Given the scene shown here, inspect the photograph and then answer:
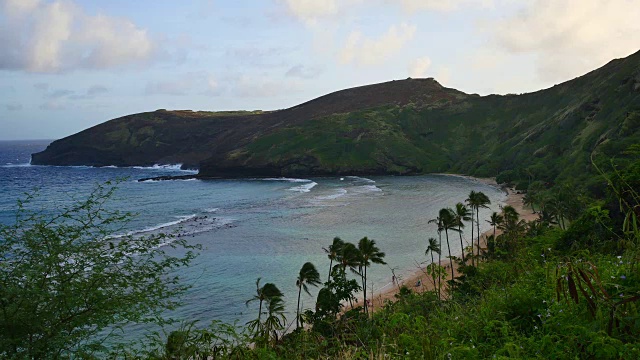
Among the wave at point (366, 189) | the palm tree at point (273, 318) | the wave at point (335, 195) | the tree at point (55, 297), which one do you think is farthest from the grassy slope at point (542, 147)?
the tree at point (55, 297)

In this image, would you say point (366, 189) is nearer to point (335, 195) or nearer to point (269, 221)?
point (335, 195)

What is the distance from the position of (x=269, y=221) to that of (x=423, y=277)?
39.4 m

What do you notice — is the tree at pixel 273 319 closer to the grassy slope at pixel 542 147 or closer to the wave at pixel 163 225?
the wave at pixel 163 225

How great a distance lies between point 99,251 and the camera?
14.2 metres

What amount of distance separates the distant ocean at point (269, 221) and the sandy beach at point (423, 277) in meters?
1.61

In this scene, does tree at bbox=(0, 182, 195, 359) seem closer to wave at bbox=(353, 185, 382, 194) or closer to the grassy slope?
the grassy slope

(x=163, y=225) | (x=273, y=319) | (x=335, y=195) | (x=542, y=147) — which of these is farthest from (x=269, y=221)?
(x=542, y=147)

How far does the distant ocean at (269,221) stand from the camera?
49.8 m

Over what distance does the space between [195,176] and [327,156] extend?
5235 cm

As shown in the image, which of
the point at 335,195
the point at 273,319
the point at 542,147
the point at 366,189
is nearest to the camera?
the point at 273,319

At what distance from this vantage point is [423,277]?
5262 cm

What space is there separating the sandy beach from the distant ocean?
161cm

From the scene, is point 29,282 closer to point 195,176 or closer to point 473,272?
point 473,272

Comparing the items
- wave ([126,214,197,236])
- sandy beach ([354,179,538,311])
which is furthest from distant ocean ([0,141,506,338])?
sandy beach ([354,179,538,311])
